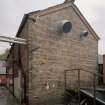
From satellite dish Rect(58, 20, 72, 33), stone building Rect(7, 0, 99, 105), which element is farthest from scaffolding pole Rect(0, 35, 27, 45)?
satellite dish Rect(58, 20, 72, 33)

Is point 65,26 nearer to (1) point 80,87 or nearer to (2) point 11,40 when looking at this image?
(2) point 11,40

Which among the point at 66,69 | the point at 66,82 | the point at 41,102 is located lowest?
the point at 41,102

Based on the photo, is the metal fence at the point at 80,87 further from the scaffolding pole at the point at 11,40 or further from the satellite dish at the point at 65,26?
the scaffolding pole at the point at 11,40

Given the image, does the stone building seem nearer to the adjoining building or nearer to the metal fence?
the metal fence

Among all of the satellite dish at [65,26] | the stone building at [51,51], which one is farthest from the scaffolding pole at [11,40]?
the satellite dish at [65,26]

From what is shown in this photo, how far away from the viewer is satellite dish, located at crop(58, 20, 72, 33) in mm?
12836

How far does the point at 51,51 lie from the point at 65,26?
2131 mm

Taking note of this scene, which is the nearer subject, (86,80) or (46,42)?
(46,42)

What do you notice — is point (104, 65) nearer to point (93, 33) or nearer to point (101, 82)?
point (101, 82)

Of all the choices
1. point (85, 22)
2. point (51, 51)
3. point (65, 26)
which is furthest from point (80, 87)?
point (85, 22)

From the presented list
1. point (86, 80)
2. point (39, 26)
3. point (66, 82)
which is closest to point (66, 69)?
point (66, 82)

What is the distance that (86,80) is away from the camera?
1477cm

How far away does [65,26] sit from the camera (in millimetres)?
13180

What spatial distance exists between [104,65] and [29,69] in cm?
771
